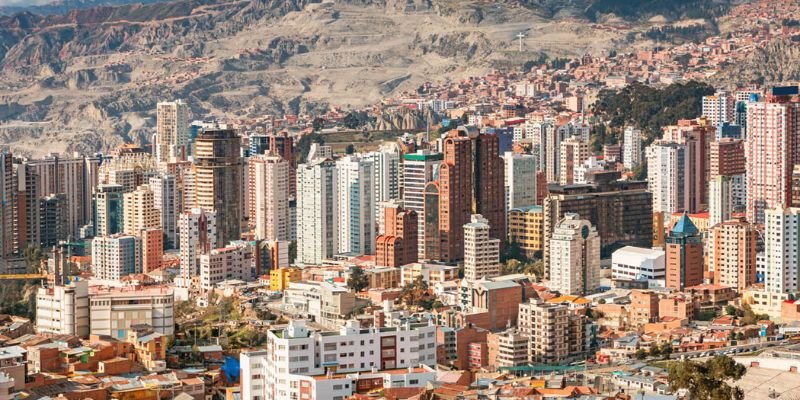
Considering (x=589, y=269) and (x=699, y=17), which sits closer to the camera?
(x=589, y=269)

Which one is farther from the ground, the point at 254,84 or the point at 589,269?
the point at 254,84

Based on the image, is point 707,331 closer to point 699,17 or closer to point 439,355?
point 439,355

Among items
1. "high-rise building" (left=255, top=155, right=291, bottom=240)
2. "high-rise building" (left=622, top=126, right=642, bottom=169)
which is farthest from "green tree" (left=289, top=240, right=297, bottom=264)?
"high-rise building" (left=622, top=126, right=642, bottom=169)

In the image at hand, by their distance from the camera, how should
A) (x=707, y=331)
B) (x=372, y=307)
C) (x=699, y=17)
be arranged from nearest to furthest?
(x=707, y=331) → (x=372, y=307) → (x=699, y=17)

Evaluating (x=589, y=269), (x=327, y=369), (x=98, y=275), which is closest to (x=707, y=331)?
(x=589, y=269)

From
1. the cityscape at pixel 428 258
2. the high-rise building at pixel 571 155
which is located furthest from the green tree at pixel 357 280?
the high-rise building at pixel 571 155

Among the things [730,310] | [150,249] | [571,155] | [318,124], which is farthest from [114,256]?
[318,124]

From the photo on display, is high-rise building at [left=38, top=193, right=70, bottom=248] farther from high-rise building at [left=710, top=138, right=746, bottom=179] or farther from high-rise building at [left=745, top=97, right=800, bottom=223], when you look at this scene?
high-rise building at [left=745, top=97, right=800, bottom=223]

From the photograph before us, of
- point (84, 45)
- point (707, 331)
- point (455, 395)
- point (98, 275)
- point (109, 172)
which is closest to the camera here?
point (455, 395)
